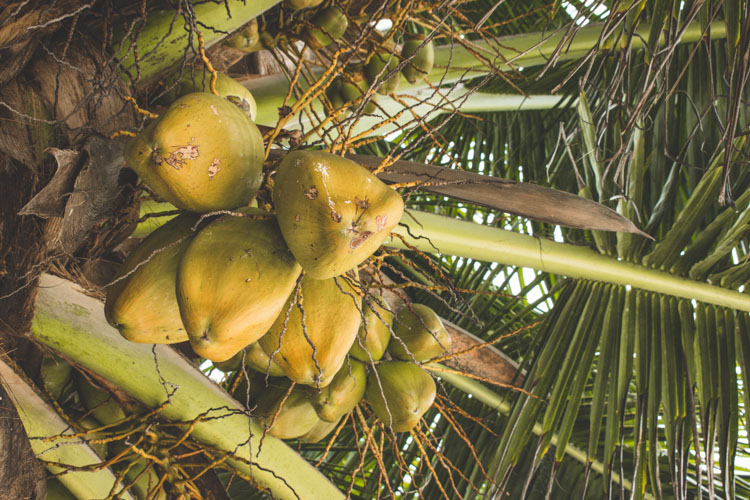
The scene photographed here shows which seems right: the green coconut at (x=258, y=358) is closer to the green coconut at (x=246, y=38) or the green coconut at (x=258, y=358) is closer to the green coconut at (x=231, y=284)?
the green coconut at (x=231, y=284)

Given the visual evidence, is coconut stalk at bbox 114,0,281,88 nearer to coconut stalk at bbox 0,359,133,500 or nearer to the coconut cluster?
the coconut cluster

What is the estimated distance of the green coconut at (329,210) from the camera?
710 millimetres

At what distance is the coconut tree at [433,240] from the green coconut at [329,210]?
0.18 meters

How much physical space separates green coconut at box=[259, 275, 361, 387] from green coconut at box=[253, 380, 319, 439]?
0.33m

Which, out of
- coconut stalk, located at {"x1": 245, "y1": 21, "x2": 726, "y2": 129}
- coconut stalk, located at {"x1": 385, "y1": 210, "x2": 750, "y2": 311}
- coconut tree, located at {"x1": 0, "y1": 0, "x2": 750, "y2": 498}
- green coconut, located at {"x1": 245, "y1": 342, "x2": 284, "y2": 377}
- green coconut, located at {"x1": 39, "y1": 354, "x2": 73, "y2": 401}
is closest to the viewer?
coconut tree, located at {"x1": 0, "y1": 0, "x2": 750, "y2": 498}

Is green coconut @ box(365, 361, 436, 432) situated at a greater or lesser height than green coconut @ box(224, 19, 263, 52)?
lesser

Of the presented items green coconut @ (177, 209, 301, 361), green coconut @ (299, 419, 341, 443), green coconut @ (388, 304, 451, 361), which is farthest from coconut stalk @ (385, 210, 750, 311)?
green coconut @ (177, 209, 301, 361)

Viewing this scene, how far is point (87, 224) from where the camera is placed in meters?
0.94

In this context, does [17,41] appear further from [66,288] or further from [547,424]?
[547,424]

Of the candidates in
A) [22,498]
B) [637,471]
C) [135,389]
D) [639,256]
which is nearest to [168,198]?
[135,389]

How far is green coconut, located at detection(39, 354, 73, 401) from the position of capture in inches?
49.3

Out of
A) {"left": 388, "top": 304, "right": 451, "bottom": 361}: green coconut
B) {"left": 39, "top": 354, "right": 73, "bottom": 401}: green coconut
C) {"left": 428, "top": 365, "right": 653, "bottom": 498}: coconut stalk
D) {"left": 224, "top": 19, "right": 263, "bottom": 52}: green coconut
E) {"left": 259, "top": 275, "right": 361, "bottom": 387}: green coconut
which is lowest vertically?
{"left": 39, "top": 354, "right": 73, "bottom": 401}: green coconut

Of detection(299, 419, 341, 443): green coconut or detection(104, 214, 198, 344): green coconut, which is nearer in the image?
detection(104, 214, 198, 344): green coconut

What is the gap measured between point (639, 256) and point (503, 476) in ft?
2.49
